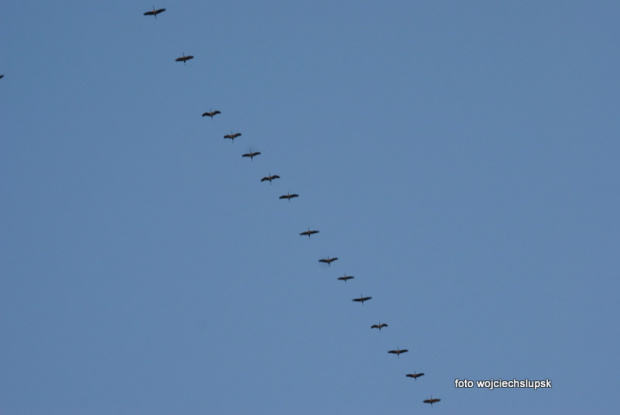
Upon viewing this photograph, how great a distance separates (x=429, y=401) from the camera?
5743 inches

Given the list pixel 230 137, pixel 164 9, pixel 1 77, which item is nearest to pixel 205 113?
pixel 230 137

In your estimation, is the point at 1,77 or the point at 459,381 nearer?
the point at 1,77

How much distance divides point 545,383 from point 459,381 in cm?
1345

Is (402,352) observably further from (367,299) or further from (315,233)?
(315,233)

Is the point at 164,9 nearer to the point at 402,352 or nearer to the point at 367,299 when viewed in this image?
the point at 367,299

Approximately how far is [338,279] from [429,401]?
23491 millimetres

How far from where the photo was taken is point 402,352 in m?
150

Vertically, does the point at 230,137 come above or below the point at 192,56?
below

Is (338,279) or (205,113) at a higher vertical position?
(205,113)

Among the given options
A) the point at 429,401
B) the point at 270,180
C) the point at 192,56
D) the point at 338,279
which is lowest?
the point at 429,401

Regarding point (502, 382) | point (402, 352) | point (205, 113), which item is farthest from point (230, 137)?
point (502, 382)

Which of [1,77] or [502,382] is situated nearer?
[1,77]

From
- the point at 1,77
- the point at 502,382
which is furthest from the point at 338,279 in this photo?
the point at 1,77

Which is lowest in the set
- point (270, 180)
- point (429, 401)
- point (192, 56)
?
point (429, 401)
